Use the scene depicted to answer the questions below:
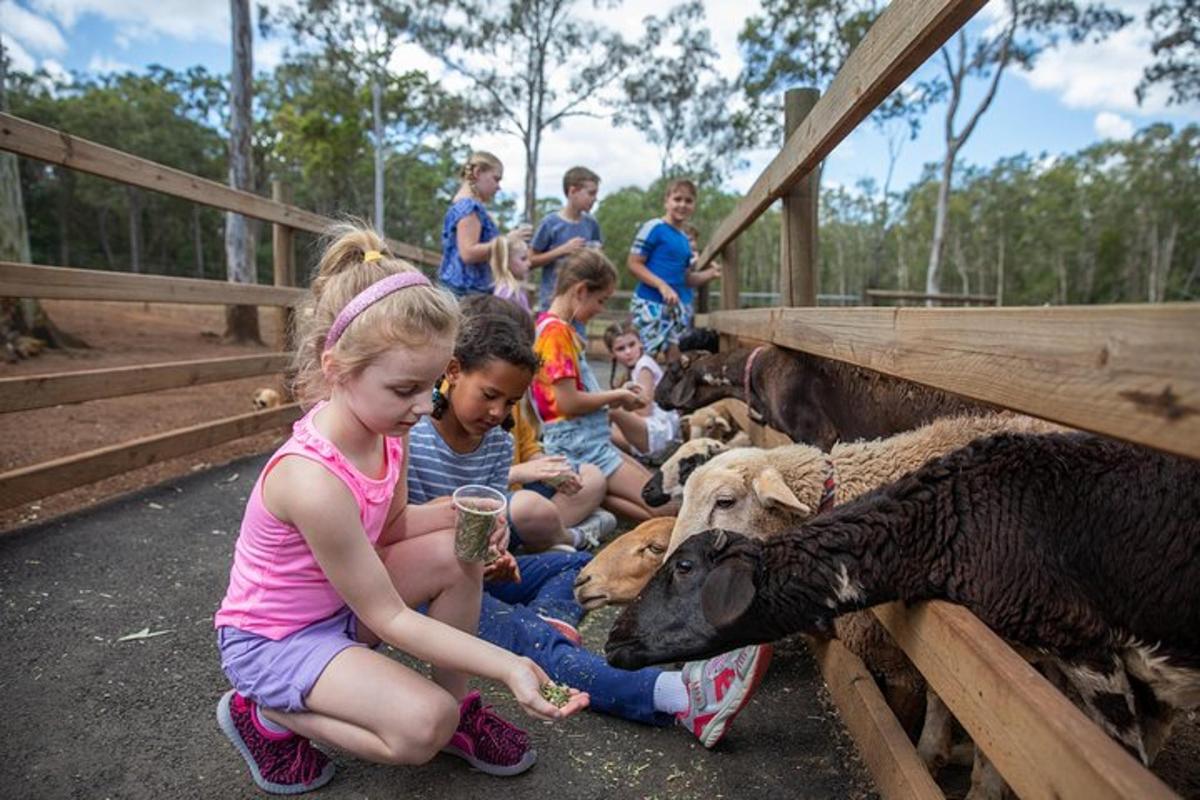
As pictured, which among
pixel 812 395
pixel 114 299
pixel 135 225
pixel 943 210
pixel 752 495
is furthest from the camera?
pixel 135 225

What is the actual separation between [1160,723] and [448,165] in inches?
2080

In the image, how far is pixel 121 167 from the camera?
4414mm

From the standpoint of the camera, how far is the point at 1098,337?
104 centimetres

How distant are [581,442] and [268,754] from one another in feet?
9.20

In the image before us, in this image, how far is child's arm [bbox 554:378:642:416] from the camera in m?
4.39

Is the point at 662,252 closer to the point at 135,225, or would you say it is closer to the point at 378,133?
the point at 378,133

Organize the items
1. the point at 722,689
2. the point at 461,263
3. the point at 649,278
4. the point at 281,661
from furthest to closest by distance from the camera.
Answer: the point at 649,278 < the point at 461,263 < the point at 722,689 < the point at 281,661

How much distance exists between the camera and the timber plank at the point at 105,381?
3.81 metres

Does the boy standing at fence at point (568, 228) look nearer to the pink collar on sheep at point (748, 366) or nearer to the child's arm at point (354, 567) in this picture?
the pink collar on sheep at point (748, 366)

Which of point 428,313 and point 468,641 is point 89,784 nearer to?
point 468,641

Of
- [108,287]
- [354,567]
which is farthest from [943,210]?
[354,567]

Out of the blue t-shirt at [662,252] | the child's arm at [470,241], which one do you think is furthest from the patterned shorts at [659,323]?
the child's arm at [470,241]

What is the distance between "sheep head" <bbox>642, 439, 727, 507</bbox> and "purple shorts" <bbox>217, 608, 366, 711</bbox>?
239cm

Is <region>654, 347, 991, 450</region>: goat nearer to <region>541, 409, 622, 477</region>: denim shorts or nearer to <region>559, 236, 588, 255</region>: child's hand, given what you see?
<region>541, 409, 622, 477</region>: denim shorts
